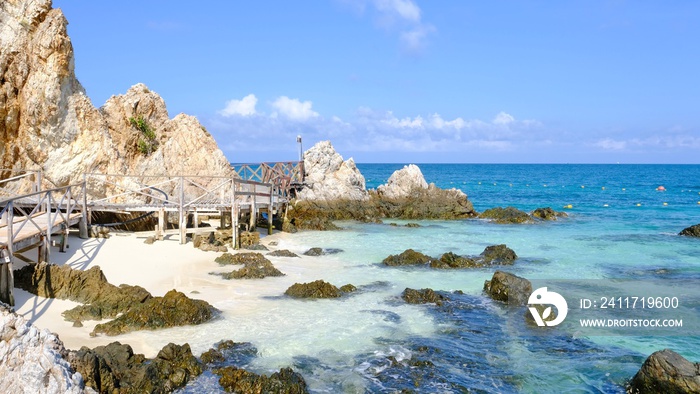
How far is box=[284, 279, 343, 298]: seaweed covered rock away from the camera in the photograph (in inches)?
538

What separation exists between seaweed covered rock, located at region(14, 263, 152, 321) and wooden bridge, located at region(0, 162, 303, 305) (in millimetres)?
693

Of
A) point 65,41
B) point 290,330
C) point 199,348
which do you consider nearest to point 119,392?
point 199,348

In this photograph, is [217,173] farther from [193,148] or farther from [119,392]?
[119,392]

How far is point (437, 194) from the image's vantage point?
3731 centimetres

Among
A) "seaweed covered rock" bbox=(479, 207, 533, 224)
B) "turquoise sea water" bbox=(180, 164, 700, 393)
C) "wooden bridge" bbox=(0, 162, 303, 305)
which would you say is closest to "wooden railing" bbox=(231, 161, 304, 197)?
"wooden bridge" bbox=(0, 162, 303, 305)

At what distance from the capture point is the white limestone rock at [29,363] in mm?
6273

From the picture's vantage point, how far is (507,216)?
34250 mm

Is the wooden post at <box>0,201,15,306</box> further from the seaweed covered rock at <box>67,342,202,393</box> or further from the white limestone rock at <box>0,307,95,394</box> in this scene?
the white limestone rock at <box>0,307,95,394</box>

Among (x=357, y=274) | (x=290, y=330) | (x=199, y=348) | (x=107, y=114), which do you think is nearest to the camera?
(x=199, y=348)

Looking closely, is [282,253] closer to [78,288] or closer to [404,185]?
[78,288]

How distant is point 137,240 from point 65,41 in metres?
9.65

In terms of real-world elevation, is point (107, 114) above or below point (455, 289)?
above

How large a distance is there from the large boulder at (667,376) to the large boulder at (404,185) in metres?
29.1

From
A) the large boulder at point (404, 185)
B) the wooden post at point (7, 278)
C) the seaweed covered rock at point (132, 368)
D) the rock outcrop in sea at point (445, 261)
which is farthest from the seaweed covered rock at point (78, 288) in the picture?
the large boulder at point (404, 185)
